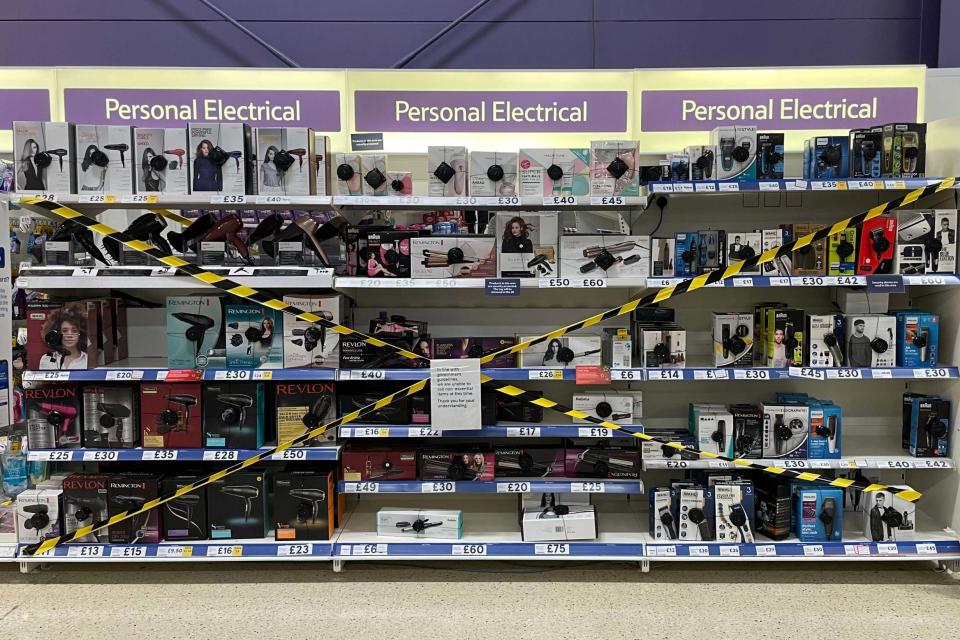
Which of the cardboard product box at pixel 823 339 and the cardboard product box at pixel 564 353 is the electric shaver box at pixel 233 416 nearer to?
the cardboard product box at pixel 564 353

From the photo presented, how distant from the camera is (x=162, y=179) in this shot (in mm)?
2891

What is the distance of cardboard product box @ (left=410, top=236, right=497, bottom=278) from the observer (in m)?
2.89

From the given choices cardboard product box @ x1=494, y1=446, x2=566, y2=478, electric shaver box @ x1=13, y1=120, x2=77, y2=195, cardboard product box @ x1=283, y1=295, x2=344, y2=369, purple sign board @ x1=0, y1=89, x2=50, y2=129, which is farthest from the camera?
purple sign board @ x1=0, y1=89, x2=50, y2=129

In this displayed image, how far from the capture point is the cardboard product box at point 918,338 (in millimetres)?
2965

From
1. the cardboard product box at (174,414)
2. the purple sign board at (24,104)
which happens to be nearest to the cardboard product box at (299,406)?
the cardboard product box at (174,414)

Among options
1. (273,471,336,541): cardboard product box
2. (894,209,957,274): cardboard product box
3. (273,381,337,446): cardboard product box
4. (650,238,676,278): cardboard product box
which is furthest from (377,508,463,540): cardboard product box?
(894,209,957,274): cardboard product box

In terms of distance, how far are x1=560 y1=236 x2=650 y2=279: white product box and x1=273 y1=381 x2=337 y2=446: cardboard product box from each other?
128cm

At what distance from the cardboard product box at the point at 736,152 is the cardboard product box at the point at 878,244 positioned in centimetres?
59

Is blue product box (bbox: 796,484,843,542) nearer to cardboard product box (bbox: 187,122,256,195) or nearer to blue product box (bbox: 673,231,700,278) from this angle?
blue product box (bbox: 673,231,700,278)

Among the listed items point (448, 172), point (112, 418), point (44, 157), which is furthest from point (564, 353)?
point (44, 157)

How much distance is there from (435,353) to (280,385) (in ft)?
2.48

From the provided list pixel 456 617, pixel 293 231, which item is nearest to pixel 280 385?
pixel 293 231

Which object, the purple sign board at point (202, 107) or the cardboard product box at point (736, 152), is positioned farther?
the purple sign board at point (202, 107)

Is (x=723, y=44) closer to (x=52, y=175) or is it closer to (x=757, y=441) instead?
(x=757, y=441)
